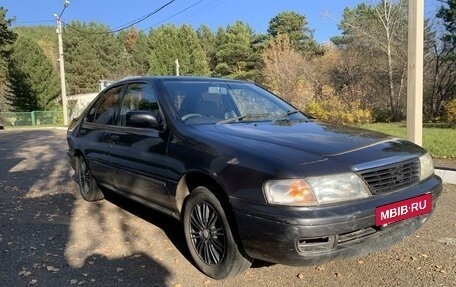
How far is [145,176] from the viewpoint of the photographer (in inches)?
166

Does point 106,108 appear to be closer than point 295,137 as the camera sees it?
No

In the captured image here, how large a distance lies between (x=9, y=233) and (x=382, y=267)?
382 centimetres

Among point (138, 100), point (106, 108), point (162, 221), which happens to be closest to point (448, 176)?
point (162, 221)

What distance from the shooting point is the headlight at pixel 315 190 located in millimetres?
2863

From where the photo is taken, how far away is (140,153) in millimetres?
4258

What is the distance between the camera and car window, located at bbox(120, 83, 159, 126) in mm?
4320

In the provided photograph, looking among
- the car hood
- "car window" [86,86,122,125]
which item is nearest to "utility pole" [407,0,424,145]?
the car hood

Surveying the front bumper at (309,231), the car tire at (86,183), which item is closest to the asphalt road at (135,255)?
the car tire at (86,183)

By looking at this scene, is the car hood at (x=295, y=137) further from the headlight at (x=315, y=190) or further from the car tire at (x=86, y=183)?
the car tire at (x=86, y=183)

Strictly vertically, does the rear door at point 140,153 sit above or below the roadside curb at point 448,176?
above

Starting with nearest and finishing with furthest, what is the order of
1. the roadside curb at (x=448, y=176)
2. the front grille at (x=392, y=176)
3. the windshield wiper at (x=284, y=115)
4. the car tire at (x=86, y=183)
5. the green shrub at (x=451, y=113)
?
the front grille at (x=392, y=176) < the windshield wiper at (x=284, y=115) < the car tire at (x=86, y=183) < the roadside curb at (x=448, y=176) < the green shrub at (x=451, y=113)

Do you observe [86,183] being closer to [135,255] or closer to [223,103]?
[135,255]

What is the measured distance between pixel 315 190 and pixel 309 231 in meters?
0.27

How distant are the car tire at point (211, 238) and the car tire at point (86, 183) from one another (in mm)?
2509
